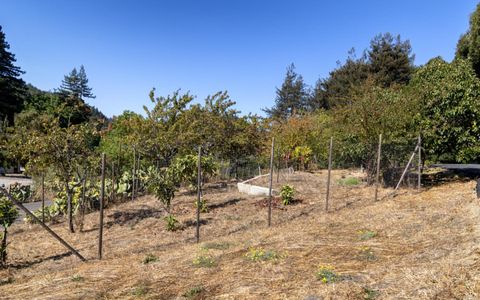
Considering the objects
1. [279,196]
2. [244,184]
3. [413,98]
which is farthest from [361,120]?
[244,184]

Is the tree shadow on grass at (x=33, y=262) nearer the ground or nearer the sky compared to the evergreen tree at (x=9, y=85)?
nearer the ground

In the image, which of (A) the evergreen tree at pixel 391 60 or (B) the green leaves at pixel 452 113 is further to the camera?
(A) the evergreen tree at pixel 391 60

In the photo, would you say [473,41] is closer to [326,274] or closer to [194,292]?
[326,274]

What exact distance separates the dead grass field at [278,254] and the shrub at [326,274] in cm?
7

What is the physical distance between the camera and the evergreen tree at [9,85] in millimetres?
40688

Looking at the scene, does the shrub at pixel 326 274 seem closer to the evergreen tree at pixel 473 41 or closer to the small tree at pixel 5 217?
the small tree at pixel 5 217

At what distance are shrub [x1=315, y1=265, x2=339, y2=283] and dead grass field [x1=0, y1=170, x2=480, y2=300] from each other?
7cm

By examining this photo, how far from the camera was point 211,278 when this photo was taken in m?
4.64

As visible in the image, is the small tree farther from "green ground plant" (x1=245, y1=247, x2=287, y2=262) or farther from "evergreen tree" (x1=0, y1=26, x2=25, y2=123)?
"evergreen tree" (x1=0, y1=26, x2=25, y2=123)

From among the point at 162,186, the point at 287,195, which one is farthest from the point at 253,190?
the point at 162,186

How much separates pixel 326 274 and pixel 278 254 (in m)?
1.26

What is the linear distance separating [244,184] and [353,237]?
7.58m

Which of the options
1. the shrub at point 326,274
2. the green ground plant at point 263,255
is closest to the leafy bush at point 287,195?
the green ground plant at point 263,255

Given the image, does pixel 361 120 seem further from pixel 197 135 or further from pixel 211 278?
pixel 211 278
